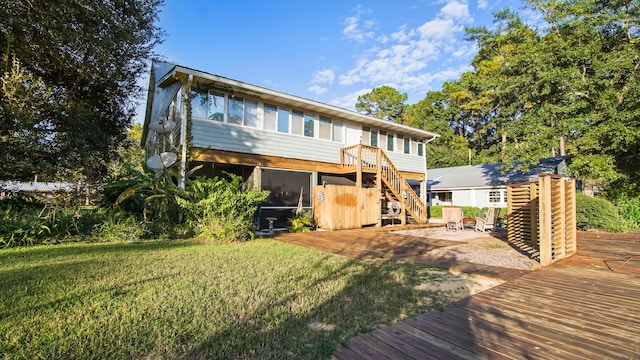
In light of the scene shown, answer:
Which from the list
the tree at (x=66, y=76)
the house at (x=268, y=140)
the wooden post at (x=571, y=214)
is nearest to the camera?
the wooden post at (x=571, y=214)

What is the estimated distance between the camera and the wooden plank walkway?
2254 mm

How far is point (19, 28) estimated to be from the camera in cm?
748

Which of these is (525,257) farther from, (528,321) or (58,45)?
(58,45)

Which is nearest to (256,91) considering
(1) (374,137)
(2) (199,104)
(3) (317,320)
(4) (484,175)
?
(2) (199,104)

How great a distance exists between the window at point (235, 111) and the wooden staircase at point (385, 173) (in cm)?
457

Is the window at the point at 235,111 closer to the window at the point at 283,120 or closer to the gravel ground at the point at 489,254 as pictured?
the window at the point at 283,120

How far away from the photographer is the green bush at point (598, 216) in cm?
1057

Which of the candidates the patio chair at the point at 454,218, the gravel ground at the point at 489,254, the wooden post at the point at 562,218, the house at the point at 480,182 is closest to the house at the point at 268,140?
the patio chair at the point at 454,218

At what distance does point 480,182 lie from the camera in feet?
68.2

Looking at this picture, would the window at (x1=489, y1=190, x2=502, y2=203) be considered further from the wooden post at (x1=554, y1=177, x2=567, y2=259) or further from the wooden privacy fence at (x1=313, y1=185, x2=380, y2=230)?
the wooden post at (x1=554, y1=177, x2=567, y2=259)

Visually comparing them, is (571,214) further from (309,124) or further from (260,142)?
(260,142)

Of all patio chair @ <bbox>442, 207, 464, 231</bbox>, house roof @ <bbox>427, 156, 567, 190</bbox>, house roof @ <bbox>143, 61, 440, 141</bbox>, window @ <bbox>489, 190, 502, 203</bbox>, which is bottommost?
patio chair @ <bbox>442, 207, 464, 231</bbox>

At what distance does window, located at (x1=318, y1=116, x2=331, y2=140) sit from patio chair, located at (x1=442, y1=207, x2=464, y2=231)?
5838 mm

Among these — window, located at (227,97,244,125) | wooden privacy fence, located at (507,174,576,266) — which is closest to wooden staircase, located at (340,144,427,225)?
window, located at (227,97,244,125)
